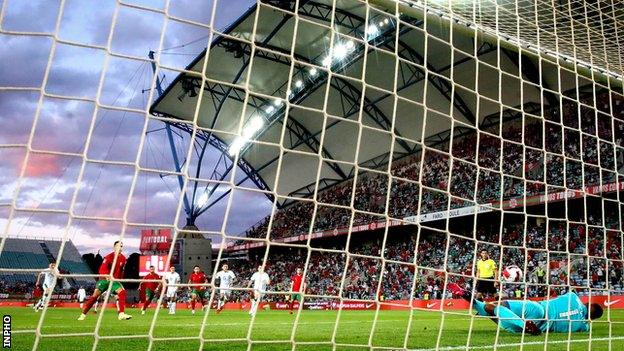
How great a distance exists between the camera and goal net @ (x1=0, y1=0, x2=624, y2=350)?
2.70 metres

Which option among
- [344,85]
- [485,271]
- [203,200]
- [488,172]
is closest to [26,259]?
[203,200]

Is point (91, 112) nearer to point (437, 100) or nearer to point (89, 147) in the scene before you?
point (89, 147)

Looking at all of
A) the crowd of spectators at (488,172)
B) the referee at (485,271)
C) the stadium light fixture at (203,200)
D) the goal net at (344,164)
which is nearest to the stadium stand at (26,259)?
the goal net at (344,164)

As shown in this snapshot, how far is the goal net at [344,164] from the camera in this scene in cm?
270

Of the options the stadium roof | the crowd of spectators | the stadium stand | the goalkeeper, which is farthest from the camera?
the stadium stand

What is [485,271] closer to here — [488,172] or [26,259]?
[488,172]

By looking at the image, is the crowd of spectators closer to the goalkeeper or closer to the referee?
the referee

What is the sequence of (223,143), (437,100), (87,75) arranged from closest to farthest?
(87,75), (437,100), (223,143)

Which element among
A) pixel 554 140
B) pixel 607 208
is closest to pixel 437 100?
pixel 554 140

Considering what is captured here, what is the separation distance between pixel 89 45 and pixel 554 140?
64.4 feet

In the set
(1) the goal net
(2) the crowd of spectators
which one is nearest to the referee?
(1) the goal net

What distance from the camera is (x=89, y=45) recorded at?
2424 millimetres

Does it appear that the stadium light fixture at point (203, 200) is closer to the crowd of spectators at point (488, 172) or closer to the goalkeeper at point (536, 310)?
the crowd of spectators at point (488, 172)

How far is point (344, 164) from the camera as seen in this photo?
764 inches
